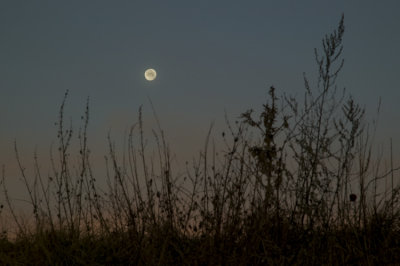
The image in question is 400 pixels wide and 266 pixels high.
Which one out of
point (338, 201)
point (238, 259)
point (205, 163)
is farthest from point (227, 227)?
point (338, 201)

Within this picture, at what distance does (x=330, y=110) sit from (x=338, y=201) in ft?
3.31

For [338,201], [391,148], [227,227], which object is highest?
[391,148]

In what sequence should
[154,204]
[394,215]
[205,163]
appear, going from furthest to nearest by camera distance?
[394,215] → [154,204] → [205,163]

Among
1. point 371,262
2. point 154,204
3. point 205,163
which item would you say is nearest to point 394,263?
point 371,262

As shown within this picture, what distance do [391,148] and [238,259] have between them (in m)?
2.37

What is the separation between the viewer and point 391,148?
577 centimetres

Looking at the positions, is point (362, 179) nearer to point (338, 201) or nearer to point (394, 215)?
point (338, 201)

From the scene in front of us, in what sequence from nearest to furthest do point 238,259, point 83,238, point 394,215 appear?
point 238,259 < point 83,238 < point 394,215

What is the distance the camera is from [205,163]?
5098 mm

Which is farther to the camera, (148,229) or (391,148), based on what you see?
(391,148)

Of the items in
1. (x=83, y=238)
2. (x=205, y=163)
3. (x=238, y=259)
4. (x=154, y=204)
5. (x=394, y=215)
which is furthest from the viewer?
(x=394, y=215)

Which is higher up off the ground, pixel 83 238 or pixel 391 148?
pixel 391 148

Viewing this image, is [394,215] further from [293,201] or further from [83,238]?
[83,238]

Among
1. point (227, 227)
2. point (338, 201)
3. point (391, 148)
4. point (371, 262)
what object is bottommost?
point (371, 262)
